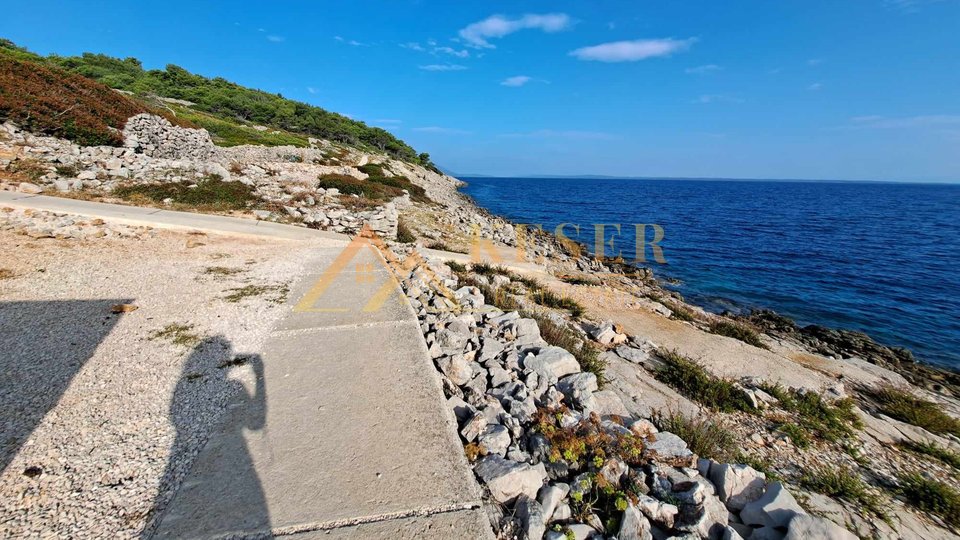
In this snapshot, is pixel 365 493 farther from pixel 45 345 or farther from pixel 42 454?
pixel 45 345

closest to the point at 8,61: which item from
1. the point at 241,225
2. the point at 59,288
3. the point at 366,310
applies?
the point at 241,225

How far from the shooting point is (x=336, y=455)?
2.93 metres

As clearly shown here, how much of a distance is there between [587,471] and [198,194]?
1548 cm

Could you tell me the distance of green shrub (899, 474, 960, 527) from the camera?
3.88 m

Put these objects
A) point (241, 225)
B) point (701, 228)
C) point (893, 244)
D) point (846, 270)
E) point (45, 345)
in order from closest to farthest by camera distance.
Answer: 1. point (45, 345)
2. point (241, 225)
3. point (846, 270)
4. point (893, 244)
5. point (701, 228)

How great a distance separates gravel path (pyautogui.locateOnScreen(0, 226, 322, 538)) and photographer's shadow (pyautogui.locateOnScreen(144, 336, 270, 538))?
23 mm

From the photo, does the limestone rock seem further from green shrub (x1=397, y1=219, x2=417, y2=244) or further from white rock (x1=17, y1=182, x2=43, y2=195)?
white rock (x1=17, y1=182, x2=43, y2=195)

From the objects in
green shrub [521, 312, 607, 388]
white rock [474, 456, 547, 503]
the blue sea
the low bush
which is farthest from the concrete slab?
the low bush

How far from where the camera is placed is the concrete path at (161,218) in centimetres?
994

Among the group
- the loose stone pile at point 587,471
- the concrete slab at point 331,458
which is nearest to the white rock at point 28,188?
the concrete slab at point 331,458

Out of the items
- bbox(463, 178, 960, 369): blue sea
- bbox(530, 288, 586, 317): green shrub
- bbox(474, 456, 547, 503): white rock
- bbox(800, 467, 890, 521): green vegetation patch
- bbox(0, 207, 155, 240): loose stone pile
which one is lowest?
bbox(463, 178, 960, 369): blue sea

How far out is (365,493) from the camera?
260 centimetres

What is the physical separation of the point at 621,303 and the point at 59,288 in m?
12.0

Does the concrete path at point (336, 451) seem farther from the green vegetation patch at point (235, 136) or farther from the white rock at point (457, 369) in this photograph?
the green vegetation patch at point (235, 136)
